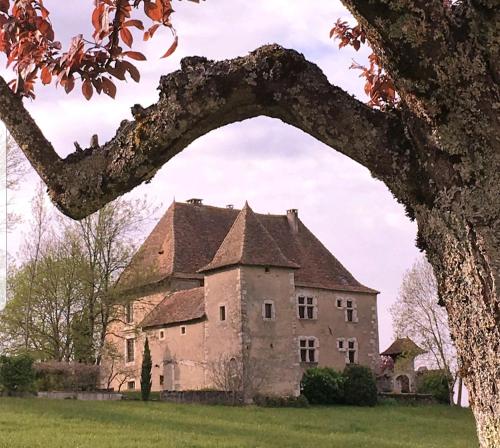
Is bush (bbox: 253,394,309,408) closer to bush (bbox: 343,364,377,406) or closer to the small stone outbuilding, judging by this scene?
bush (bbox: 343,364,377,406)

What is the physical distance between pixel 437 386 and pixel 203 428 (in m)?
24.0

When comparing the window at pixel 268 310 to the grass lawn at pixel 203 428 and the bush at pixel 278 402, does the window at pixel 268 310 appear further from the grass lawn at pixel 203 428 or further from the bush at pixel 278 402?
the grass lawn at pixel 203 428

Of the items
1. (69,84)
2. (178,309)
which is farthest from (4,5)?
(178,309)

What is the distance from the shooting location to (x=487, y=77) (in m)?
2.54

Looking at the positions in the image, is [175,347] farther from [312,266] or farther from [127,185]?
[127,185]

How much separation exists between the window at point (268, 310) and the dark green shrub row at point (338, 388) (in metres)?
3.64

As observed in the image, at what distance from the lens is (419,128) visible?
8.60 feet

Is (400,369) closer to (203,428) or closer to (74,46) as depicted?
(203,428)

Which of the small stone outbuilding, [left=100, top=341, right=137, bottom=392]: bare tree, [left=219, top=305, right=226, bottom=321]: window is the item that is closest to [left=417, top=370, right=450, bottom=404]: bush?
the small stone outbuilding

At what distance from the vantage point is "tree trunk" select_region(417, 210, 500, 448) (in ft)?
8.11

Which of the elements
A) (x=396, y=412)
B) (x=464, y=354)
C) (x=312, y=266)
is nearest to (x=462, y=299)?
(x=464, y=354)

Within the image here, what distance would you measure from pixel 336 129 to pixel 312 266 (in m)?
40.2

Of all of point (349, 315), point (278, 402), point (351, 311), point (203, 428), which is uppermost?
point (351, 311)

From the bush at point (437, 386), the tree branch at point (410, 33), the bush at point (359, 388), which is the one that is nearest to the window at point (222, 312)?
the bush at point (359, 388)
